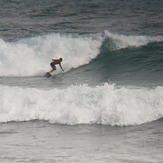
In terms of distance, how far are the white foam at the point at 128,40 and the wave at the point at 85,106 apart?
→ 32.0 ft

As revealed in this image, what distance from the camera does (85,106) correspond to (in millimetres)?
13680

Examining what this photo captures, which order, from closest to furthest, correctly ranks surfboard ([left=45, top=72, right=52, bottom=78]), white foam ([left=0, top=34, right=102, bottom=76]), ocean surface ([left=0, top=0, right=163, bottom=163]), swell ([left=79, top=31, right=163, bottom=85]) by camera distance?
1. ocean surface ([left=0, top=0, right=163, bottom=163])
2. swell ([left=79, top=31, right=163, bottom=85])
3. surfboard ([left=45, top=72, right=52, bottom=78])
4. white foam ([left=0, top=34, right=102, bottom=76])

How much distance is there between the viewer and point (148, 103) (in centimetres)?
1370

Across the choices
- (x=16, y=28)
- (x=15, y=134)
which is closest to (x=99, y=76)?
(x=15, y=134)

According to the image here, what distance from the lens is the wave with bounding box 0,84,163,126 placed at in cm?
1318

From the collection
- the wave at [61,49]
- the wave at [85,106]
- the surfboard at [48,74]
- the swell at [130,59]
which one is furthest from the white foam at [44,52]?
the wave at [85,106]

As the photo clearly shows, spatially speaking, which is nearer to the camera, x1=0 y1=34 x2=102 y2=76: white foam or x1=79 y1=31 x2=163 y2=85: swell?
x1=79 y1=31 x2=163 y2=85: swell

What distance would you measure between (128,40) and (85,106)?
36.7 ft

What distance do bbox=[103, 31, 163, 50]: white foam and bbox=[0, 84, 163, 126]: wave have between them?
974 cm

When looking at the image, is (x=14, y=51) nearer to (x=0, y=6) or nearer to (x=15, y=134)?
(x=15, y=134)

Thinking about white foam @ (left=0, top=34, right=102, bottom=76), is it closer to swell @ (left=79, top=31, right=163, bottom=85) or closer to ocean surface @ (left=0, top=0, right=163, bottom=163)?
ocean surface @ (left=0, top=0, right=163, bottom=163)

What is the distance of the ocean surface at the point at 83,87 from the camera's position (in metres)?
11.0

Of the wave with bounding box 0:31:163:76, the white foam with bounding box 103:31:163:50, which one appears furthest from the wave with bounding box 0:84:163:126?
the white foam with bounding box 103:31:163:50

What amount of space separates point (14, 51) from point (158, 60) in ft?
21.1
